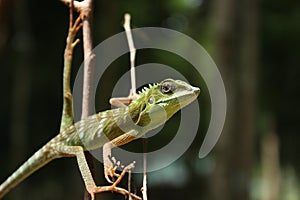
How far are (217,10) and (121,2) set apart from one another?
9.73ft

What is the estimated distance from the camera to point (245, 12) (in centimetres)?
667

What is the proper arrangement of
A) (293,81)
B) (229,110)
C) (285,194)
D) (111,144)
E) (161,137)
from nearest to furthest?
1. (111,144)
2. (229,110)
3. (161,137)
4. (293,81)
5. (285,194)

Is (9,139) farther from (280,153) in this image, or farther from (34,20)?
(280,153)

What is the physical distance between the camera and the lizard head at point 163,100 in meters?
1.46

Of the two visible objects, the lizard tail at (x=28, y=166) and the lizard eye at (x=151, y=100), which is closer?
the lizard eye at (x=151, y=100)

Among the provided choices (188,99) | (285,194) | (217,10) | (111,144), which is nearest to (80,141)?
(111,144)

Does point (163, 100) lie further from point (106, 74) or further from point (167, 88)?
point (106, 74)

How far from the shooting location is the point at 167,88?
1.52 metres

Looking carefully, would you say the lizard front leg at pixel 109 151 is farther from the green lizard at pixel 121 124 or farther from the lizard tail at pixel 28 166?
the lizard tail at pixel 28 166

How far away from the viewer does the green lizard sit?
1500 mm

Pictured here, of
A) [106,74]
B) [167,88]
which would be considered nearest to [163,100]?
[167,88]

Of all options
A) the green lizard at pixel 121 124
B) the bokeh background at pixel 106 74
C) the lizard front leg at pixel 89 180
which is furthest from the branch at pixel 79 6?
the bokeh background at pixel 106 74

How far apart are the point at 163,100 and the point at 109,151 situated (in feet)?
0.82

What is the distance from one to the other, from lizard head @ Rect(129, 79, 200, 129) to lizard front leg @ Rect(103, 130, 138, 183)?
52 mm
